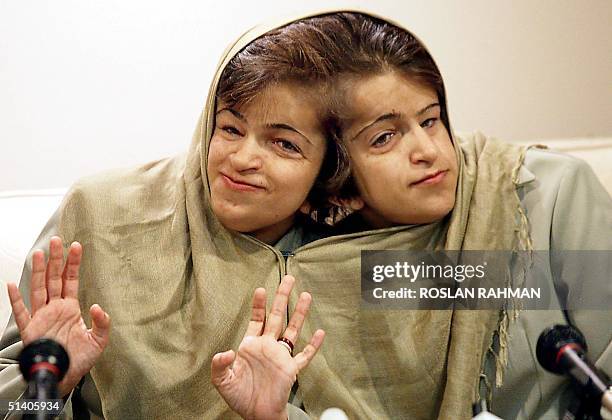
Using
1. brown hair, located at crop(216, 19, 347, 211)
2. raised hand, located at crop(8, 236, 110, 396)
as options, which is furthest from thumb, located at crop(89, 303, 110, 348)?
brown hair, located at crop(216, 19, 347, 211)

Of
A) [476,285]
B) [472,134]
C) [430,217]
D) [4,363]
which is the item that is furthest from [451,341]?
[4,363]

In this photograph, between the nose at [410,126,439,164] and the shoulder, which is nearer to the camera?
the nose at [410,126,439,164]

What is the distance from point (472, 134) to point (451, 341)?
405 millimetres

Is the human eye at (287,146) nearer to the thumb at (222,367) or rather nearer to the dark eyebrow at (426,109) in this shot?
the dark eyebrow at (426,109)

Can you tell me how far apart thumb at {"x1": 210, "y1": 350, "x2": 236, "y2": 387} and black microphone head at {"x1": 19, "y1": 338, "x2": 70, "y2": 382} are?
0.20 m

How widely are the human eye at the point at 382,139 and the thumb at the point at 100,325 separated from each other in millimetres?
518

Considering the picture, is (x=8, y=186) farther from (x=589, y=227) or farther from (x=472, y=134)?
(x=589, y=227)

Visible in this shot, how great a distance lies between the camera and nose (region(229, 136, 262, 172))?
1.26 metres

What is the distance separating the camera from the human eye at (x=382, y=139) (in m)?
1.30

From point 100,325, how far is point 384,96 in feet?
1.88

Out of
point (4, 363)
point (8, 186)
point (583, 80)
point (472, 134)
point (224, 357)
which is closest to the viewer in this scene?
point (224, 357)

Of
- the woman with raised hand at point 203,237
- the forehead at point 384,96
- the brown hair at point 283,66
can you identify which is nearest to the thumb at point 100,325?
the woman with raised hand at point 203,237

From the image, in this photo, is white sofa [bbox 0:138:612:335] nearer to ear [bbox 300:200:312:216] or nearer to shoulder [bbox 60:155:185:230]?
shoulder [bbox 60:155:185:230]

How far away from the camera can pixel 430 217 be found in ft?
4.32
